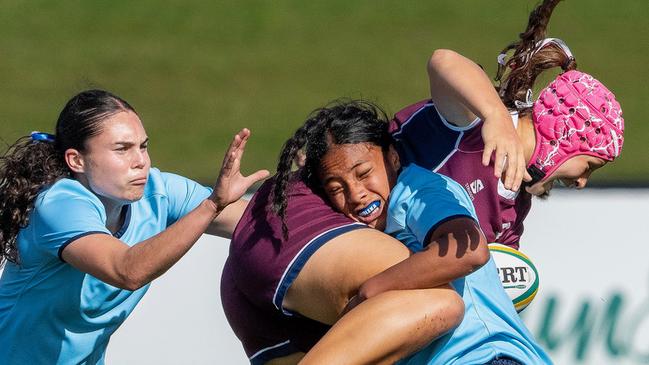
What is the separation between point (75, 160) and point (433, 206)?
Answer: 1.28m

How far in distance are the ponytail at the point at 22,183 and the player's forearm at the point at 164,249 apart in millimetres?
552

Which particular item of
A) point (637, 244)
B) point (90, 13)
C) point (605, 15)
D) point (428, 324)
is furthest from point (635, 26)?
point (428, 324)

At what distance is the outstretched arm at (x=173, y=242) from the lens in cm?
349

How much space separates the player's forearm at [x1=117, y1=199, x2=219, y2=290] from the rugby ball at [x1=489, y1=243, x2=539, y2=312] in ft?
3.74

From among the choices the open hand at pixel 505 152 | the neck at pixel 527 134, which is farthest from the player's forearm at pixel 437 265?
the neck at pixel 527 134

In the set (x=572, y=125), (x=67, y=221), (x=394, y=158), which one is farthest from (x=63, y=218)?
(x=572, y=125)

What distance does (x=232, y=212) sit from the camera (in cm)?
441

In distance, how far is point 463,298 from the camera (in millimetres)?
3248

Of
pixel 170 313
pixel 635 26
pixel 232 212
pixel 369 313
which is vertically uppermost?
pixel 369 313

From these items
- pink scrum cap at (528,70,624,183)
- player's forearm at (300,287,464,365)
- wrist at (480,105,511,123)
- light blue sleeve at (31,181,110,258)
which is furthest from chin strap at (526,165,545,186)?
light blue sleeve at (31,181,110,258)

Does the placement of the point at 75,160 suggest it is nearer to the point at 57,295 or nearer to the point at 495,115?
the point at 57,295

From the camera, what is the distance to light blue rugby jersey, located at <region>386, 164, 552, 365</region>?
3.18m

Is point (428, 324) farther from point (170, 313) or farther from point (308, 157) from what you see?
point (170, 313)

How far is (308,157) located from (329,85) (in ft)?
23.0
